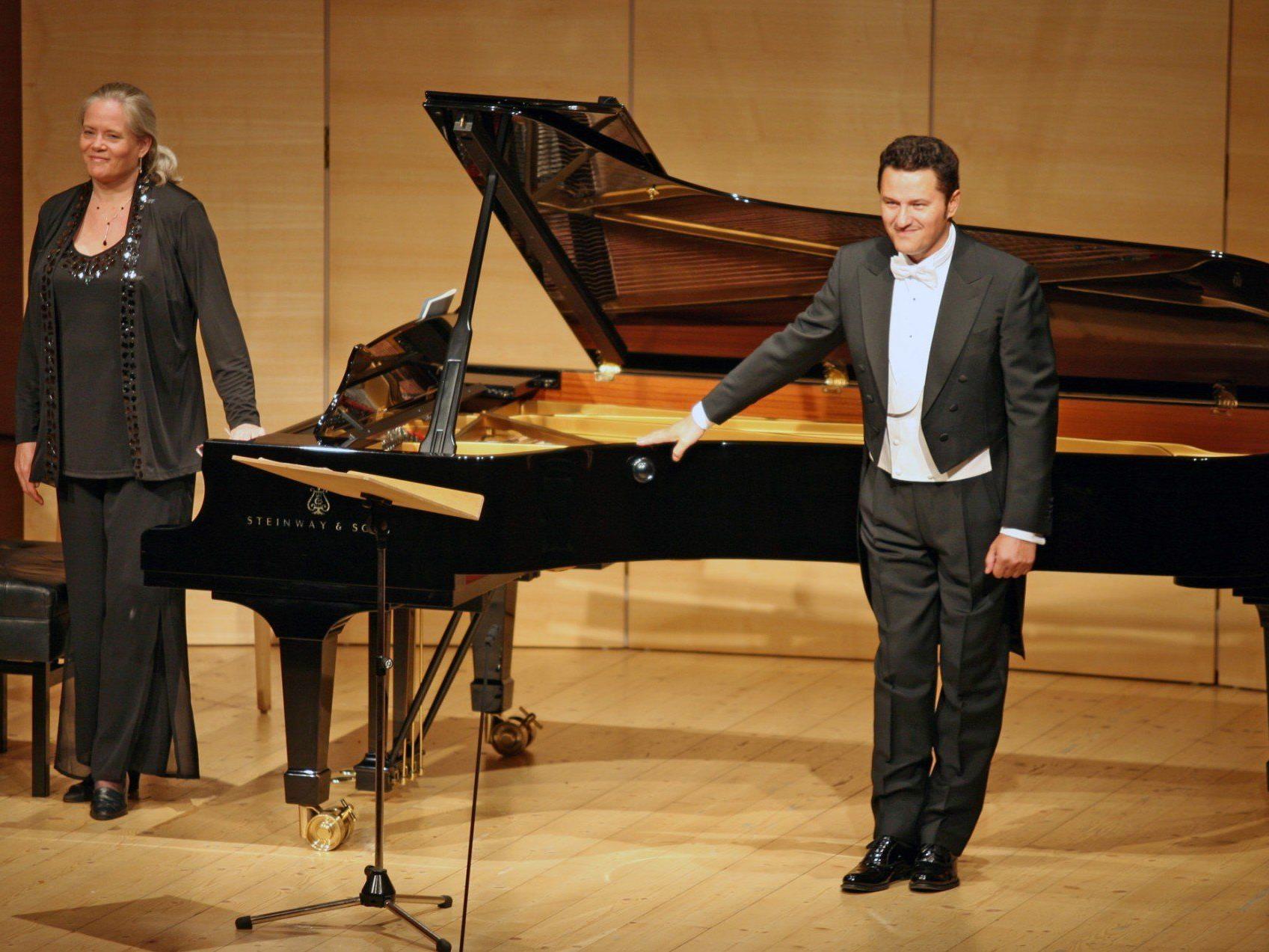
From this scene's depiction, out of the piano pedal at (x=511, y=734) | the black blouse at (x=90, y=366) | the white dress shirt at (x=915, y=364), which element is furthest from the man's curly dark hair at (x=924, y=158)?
the piano pedal at (x=511, y=734)

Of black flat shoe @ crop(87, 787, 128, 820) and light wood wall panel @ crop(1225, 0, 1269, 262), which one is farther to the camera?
light wood wall panel @ crop(1225, 0, 1269, 262)

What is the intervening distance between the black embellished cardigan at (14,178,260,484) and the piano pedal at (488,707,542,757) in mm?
1106

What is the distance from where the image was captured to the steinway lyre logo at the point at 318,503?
315cm

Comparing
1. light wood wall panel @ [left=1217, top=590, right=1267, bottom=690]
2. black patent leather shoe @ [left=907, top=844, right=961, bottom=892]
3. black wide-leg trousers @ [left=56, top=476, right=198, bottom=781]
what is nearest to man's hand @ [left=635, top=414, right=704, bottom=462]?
black patent leather shoe @ [left=907, top=844, right=961, bottom=892]

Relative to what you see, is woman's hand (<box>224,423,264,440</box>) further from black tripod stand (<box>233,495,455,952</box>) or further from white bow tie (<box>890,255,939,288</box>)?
white bow tie (<box>890,255,939,288</box>)

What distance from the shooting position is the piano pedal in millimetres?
4133

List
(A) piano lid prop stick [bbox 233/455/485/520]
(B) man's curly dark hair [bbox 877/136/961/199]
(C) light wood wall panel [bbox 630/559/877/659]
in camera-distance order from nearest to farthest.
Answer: (A) piano lid prop stick [bbox 233/455/485/520] < (B) man's curly dark hair [bbox 877/136/961/199] < (C) light wood wall panel [bbox 630/559/877/659]

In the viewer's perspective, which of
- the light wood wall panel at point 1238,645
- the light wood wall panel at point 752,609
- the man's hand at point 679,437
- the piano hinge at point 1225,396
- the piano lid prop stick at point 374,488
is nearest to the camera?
the piano lid prop stick at point 374,488

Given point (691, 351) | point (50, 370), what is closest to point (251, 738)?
point (50, 370)

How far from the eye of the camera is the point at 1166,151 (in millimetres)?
5121

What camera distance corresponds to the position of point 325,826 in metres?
3.40

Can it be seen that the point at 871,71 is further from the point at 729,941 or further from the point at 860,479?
the point at 729,941

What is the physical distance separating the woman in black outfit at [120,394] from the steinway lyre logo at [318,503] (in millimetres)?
454

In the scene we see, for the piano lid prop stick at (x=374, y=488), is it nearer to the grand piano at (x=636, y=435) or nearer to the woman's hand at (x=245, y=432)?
the grand piano at (x=636, y=435)
